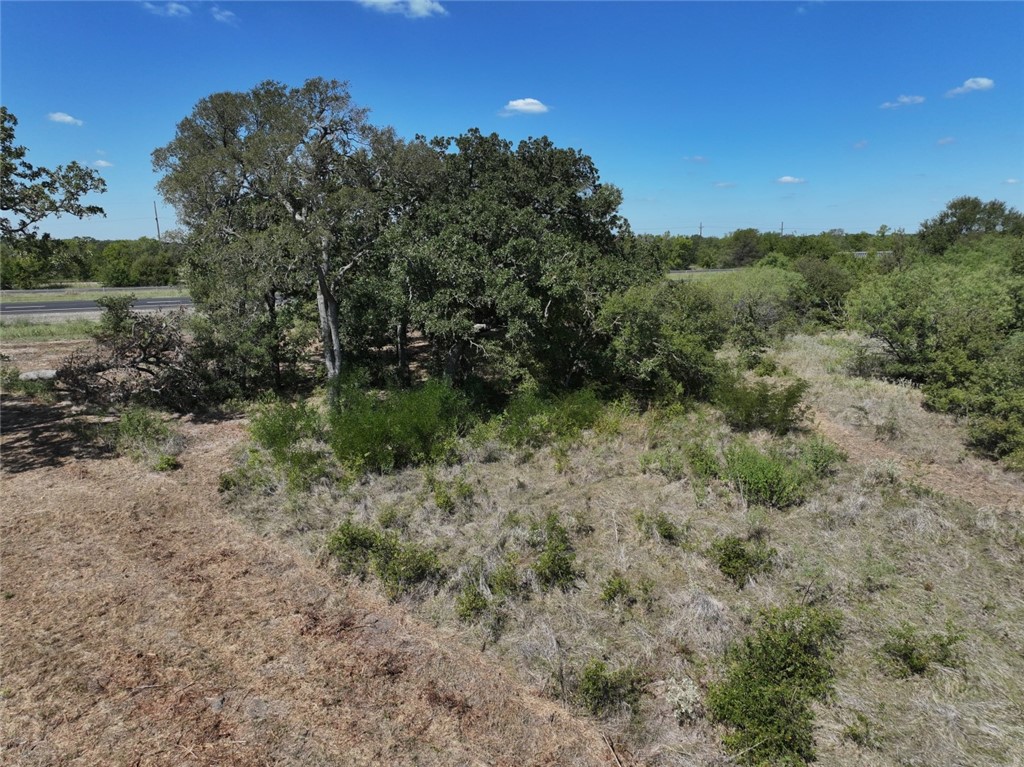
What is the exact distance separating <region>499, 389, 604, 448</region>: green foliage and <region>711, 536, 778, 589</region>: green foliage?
13.8ft

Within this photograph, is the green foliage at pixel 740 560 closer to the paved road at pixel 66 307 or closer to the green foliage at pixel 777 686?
the green foliage at pixel 777 686

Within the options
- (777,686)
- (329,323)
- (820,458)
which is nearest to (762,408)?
(820,458)

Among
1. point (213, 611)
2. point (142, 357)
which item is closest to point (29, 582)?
point (213, 611)

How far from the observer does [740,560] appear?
21.3ft

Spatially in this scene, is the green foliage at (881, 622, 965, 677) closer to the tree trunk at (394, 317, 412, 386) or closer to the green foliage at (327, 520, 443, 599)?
the green foliage at (327, 520, 443, 599)

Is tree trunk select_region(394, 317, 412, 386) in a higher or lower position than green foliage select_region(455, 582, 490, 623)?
higher

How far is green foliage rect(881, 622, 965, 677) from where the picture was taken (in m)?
5.04

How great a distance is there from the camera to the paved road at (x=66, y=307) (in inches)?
1072

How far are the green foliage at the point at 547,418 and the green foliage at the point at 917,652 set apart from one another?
237 inches

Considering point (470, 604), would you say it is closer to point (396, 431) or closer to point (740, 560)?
point (740, 560)

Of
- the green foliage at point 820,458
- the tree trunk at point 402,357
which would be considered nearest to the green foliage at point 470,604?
the green foliage at point 820,458

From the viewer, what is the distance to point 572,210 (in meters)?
14.5

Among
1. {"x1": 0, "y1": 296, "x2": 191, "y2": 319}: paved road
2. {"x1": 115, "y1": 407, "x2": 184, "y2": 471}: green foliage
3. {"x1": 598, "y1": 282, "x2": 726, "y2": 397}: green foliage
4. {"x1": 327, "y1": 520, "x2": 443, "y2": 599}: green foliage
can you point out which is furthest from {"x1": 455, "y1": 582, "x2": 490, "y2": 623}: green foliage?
{"x1": 0, "y1": 296, "x2": 191, "y2": 319}: paved road

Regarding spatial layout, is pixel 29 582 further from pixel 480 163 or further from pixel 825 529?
pixel 480 163
